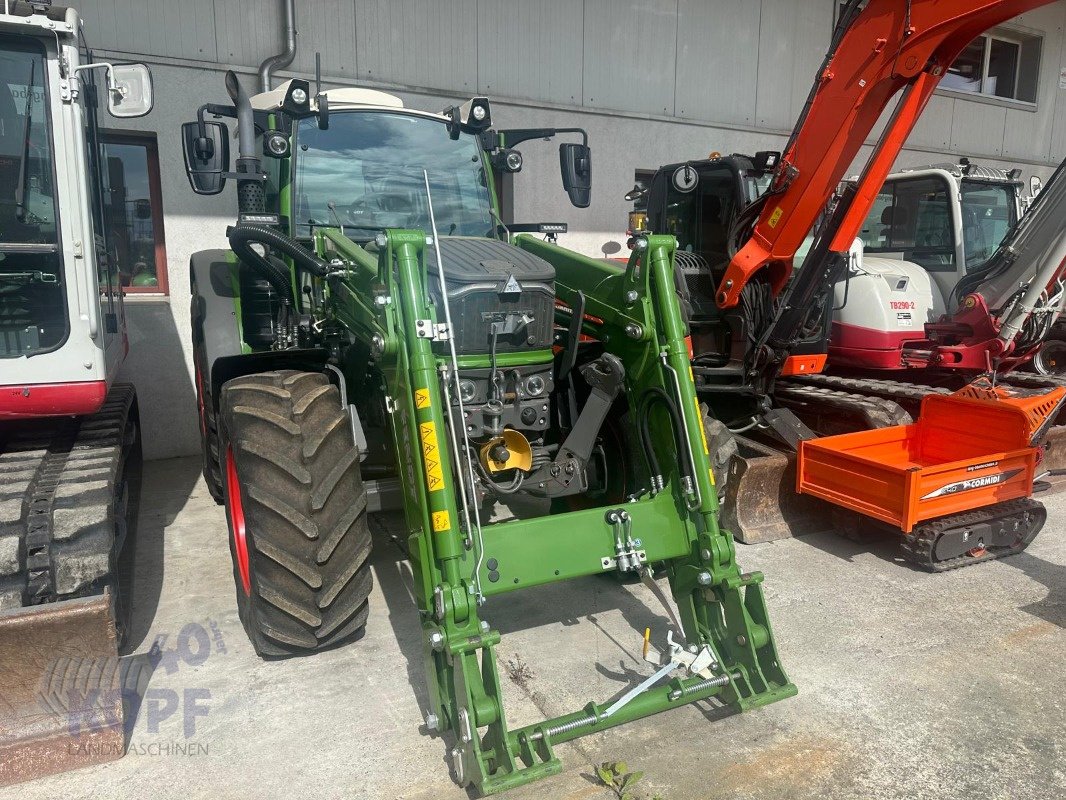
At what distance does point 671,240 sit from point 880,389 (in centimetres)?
305

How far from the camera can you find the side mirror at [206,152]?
365 centimetres

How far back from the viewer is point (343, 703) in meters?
3.16

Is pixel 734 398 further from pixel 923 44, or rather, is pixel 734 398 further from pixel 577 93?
pixel 577 93

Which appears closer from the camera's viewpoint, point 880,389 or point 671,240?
point 671,240

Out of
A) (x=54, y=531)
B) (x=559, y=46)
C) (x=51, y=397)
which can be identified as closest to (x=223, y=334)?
(x=51, y=397)

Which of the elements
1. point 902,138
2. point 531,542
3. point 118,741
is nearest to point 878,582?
point 531,542

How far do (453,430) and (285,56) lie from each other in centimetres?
518

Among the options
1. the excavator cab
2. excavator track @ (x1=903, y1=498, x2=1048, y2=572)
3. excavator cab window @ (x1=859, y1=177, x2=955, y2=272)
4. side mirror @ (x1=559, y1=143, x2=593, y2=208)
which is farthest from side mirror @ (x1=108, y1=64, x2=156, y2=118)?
excavator cab window @ (x1=859, y1=177, x2=955, y2=272)

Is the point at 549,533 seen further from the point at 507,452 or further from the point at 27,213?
the point at 27,213

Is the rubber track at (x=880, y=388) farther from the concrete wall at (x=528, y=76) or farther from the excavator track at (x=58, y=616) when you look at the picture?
the excavator track at (x=58, y=616)

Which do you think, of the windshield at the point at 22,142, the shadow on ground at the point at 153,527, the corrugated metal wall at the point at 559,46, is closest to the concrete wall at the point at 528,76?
the corrugated metal wall at the point at 559,46

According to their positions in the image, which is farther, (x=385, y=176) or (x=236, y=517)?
(x=385, y=176)

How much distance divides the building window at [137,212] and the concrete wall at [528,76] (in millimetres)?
197

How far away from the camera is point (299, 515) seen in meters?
3.14
